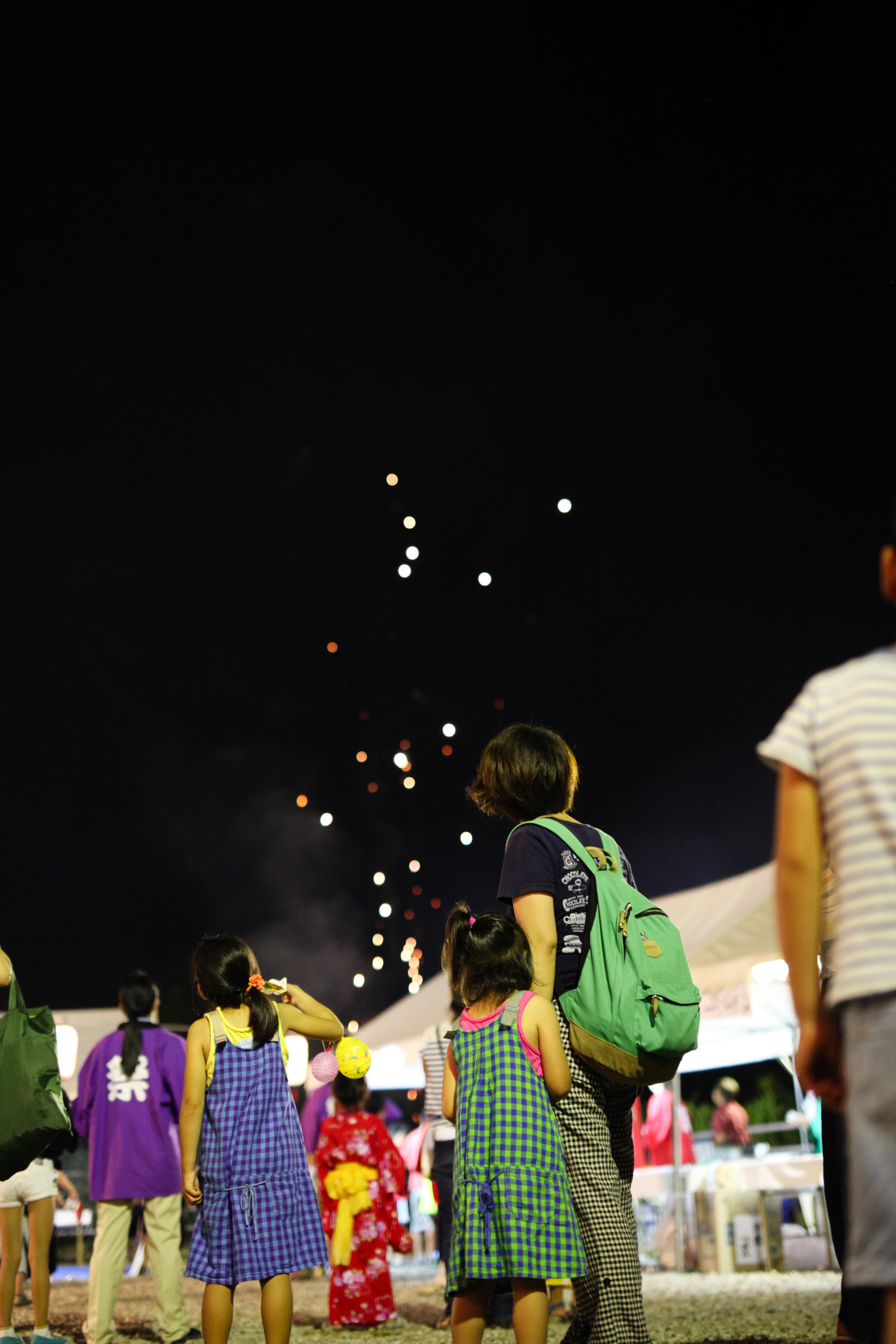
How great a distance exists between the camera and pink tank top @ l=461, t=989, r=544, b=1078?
2.91 meters

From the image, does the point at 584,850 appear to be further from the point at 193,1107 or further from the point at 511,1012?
the point at 193,1107

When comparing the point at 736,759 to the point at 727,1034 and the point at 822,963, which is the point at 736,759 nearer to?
the point at 727,1034

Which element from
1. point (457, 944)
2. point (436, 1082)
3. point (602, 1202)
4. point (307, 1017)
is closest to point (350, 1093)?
point (436, 1082)

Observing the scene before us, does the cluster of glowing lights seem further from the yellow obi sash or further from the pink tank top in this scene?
the pink tank top

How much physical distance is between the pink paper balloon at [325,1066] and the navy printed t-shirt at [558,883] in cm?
137

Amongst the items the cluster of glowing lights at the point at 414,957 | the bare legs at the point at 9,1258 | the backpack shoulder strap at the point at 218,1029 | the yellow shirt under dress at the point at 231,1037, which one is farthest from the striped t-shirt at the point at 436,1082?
the cluster of glowing lights at the point at 414,957

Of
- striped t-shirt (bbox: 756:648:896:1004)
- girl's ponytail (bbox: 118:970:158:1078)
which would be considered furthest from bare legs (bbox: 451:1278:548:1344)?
girl's ponytail (bbox: 118:970:158:1078)

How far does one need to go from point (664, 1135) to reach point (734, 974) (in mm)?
2461

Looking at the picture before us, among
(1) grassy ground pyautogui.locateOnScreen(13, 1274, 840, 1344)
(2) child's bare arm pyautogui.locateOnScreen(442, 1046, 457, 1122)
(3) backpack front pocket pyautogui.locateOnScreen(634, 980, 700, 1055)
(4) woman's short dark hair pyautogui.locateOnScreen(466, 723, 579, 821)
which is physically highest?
(4) woman's short dark hair pyautogui.locateOnScreen(466, 723, 579, 821)

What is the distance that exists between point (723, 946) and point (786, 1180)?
5.46 ft

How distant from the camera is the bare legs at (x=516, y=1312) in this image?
2.75m

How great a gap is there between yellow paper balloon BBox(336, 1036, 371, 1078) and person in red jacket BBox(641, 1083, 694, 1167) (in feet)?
21.7

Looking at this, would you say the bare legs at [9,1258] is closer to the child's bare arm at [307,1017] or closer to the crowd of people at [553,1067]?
the crowd of people at [553,1067]

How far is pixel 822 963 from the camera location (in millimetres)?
2742
